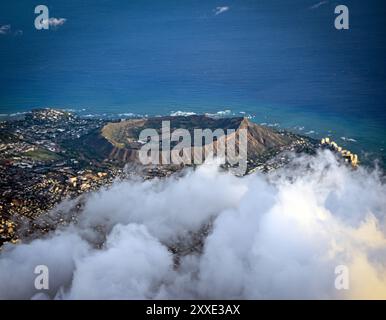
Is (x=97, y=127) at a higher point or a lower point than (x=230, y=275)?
higher

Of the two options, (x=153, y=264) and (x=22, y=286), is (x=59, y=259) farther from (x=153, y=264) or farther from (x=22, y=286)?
(x=153, y=264)

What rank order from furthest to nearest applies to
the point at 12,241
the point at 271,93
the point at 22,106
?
the point at 271,93 → the point at 22,106 → the point at 12,241

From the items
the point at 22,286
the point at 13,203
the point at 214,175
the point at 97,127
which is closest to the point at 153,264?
the point at 22,286

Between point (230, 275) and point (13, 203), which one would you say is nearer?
point (230, 275)

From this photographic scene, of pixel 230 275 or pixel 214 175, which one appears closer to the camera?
pixel 230 275
